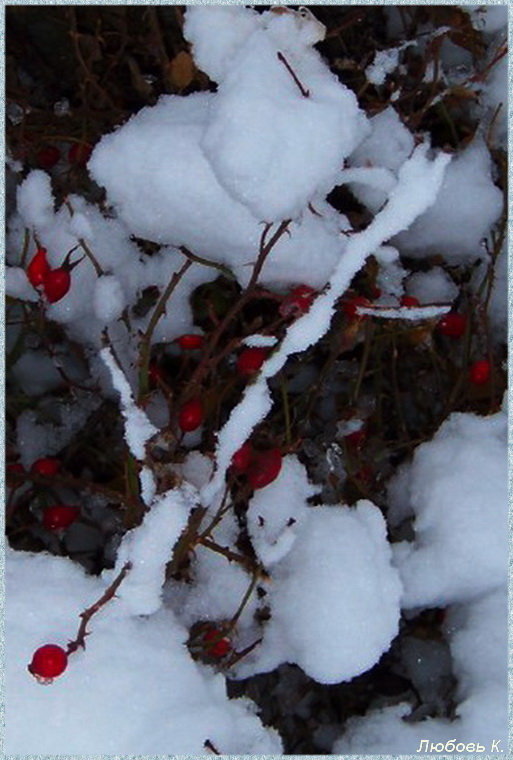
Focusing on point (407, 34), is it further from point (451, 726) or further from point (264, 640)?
point (451, 726)

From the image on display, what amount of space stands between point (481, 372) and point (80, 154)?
631mm

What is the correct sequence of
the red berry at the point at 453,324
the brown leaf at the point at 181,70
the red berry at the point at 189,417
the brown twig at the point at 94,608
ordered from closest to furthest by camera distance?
1. the brown twig at the point at 94,608
2. the red berry at the point at 189,417
3. the brown leaf at the point at 181,70
4. the red berry at the point at 453,324

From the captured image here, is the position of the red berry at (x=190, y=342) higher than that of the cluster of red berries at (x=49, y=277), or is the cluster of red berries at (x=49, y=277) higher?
the cluster of red berries at (x=49, y=277)

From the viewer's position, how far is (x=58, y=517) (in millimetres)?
1370

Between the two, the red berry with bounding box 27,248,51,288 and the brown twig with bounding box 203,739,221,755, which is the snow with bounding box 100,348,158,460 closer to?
the red berry with bounding box 27,248,51,288

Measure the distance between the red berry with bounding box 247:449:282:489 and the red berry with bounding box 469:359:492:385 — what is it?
31 cm

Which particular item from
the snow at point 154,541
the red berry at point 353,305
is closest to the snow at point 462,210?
the red berry at point 353,305

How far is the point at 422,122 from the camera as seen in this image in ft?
4.89

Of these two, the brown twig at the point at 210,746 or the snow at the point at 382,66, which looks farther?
the snow at the point at 382,66

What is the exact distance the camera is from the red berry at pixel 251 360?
125cm

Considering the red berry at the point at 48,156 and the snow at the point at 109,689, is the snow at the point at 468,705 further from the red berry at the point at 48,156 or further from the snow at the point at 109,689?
the red berry at the point at 48,156

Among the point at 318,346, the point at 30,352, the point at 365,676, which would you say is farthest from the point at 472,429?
the point at 30,352

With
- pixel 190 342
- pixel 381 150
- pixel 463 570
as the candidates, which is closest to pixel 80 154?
pixel 190 342

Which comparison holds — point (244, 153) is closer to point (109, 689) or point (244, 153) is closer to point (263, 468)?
point (263, 468)
